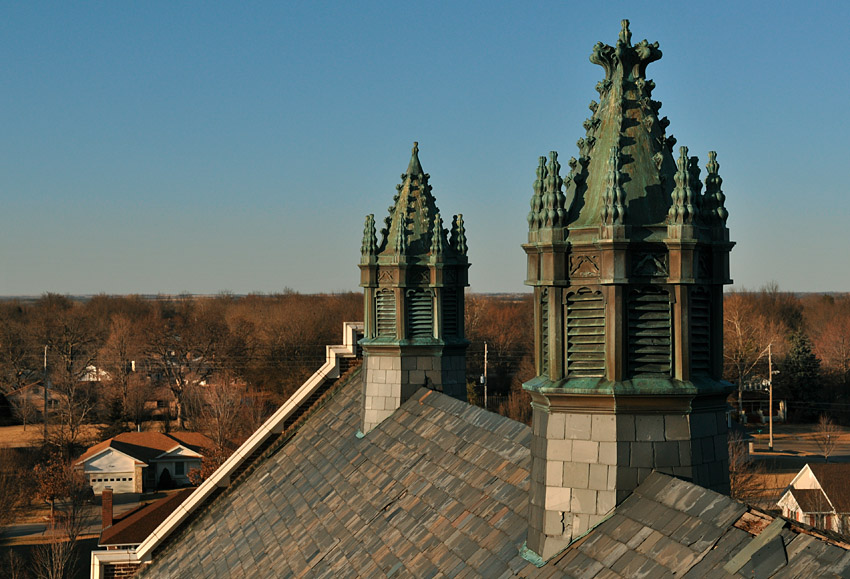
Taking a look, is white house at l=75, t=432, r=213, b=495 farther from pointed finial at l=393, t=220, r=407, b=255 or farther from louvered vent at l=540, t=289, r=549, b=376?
louvered vent at l=540, t=289, r=549, b=376

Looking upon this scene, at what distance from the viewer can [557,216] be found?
10289mm

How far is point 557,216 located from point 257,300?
184 meters

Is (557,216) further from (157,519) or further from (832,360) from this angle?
(832,360)

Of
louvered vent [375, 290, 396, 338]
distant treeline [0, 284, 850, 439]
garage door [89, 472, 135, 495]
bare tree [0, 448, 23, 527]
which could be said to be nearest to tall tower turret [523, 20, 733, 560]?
louvered vent [375, 290, 396, 338]

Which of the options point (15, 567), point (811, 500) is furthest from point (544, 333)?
point (15, 567)

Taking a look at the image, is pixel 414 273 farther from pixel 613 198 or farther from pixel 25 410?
pixel 25 410

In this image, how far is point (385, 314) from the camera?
2055 cm

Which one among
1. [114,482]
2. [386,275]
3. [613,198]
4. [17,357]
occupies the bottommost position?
[114,482]

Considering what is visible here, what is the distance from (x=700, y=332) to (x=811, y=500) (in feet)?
121

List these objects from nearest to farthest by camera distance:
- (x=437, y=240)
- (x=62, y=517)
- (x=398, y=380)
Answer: (x=398, y=380) → (x=437, y=240) → (x=62, y=517)

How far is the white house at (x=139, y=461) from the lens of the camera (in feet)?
244

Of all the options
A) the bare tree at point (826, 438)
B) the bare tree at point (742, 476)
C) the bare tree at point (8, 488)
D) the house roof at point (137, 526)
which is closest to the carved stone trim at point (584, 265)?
the house roof at point (137, 526)

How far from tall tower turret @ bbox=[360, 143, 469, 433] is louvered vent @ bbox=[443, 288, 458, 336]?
19 mm

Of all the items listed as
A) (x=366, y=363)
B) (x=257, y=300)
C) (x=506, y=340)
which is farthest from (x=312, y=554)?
(x=257, y=300)
